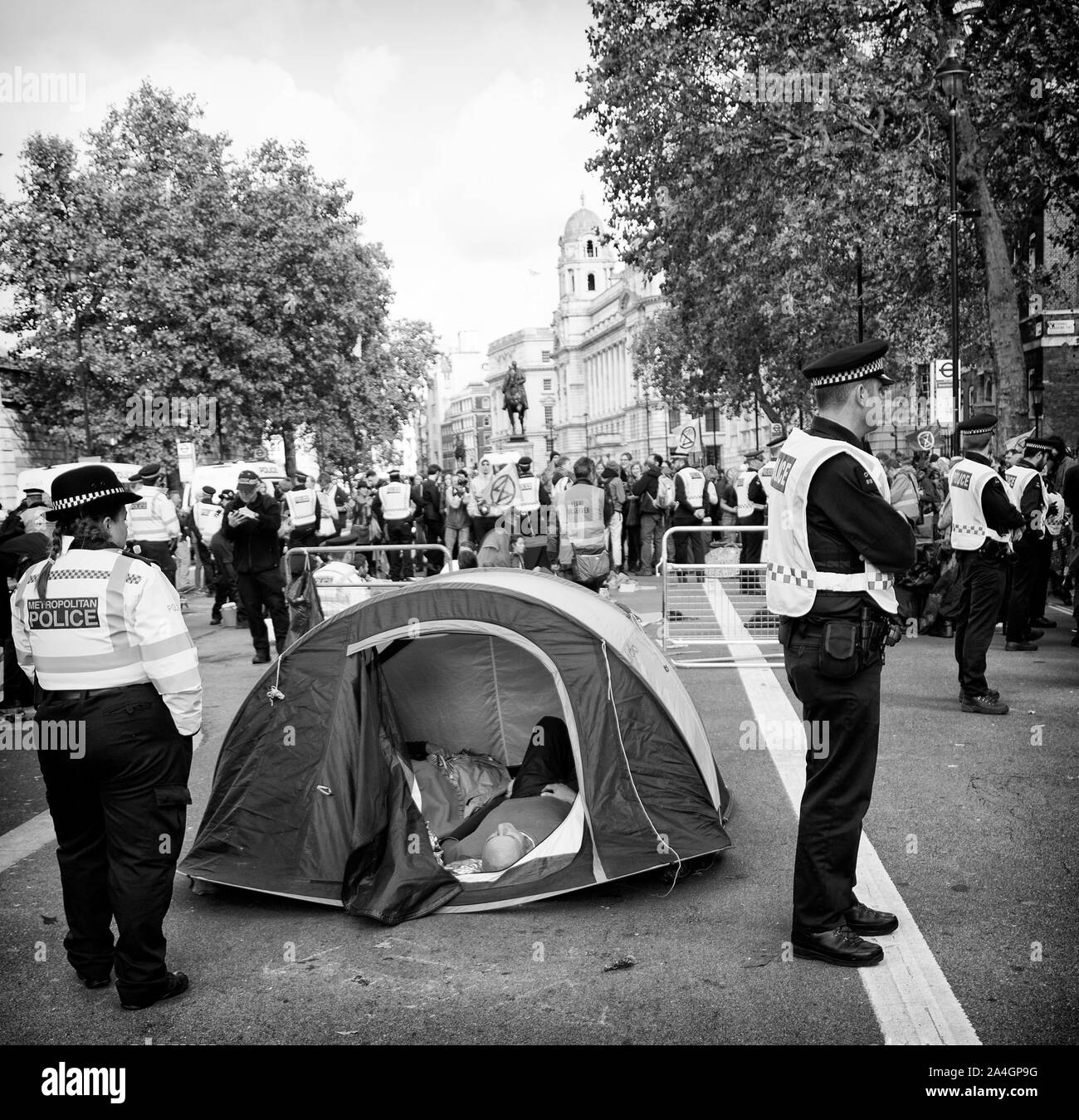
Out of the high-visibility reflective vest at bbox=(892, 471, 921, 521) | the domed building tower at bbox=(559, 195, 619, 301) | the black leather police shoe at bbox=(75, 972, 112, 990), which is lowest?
the black leather police shoe at bbox=(75, 972, 112, 990)

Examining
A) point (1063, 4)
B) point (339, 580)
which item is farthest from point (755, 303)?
point (339, 580)

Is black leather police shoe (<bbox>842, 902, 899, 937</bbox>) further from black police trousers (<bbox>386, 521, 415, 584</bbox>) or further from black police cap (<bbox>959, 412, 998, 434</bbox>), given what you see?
black police trousers (<bbox>386, 521, 415, 584</bbox>)

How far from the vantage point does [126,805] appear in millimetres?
4258

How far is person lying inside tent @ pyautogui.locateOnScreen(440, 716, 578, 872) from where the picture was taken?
5.65 metres

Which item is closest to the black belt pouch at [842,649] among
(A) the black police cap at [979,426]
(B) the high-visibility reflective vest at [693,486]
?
(A) the black police cap at [979,426]

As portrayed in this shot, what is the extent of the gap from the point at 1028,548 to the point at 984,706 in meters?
3.30

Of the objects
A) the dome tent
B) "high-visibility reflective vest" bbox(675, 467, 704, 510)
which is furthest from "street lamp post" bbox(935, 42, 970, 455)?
the dome tent

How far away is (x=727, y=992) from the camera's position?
424 cm

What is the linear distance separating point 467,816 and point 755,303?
19533 millimetres

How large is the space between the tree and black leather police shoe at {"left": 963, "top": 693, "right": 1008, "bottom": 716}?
1097 centimetres

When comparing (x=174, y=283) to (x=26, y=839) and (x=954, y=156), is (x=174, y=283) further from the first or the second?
(x=26, y=839)

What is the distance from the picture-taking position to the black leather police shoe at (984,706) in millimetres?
8539
